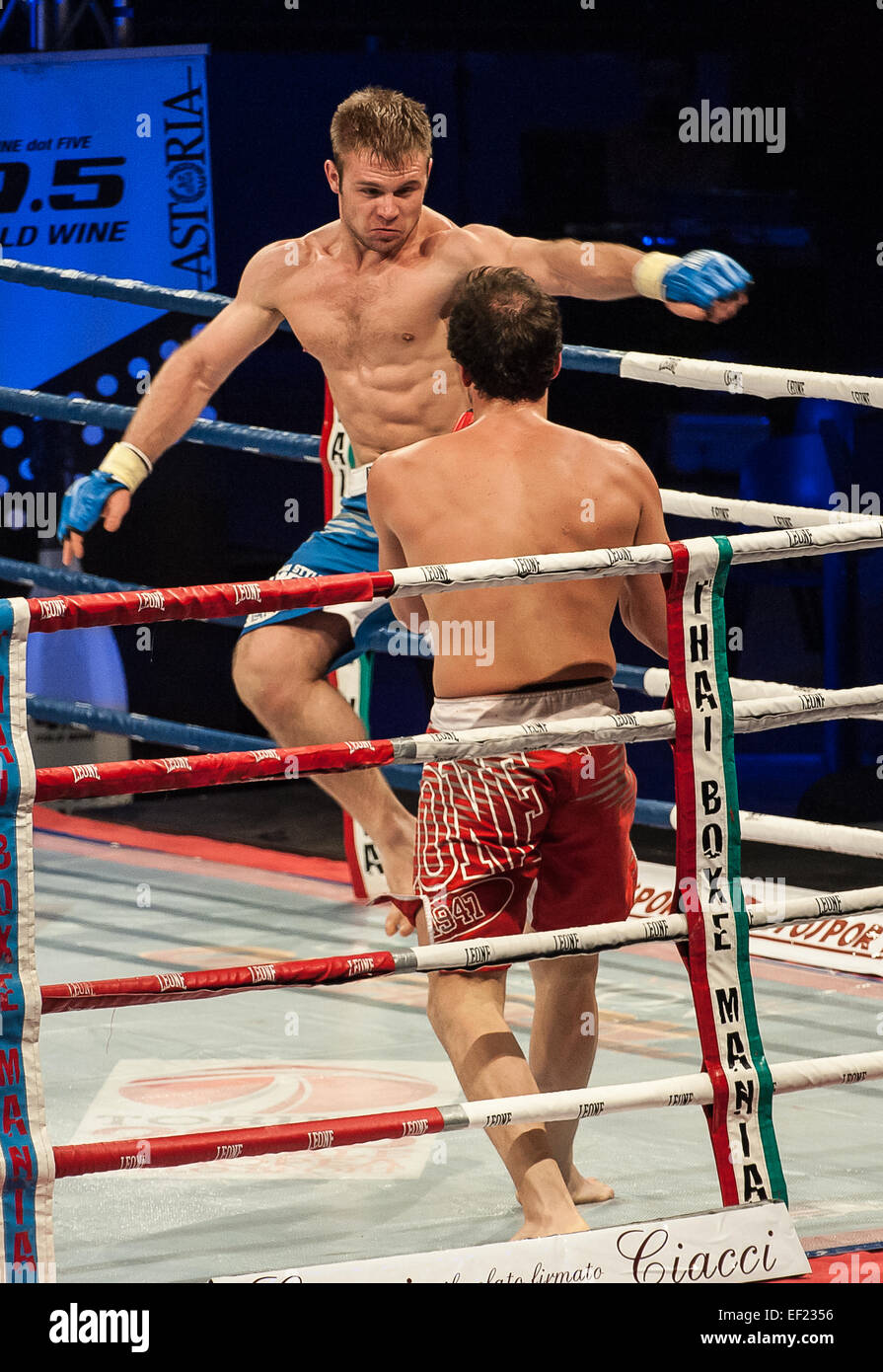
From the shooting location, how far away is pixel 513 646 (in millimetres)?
2734

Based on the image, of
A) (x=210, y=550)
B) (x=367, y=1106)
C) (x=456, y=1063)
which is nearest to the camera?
(x=456, y=1063)

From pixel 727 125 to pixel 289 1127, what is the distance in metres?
4.23

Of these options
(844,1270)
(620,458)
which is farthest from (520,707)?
(844,1270)

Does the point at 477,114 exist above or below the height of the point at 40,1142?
above

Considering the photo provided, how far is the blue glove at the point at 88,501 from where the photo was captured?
155 inches

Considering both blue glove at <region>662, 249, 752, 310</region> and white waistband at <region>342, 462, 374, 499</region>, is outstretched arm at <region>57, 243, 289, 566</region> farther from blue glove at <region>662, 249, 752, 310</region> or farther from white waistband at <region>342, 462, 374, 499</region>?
blue glove at <region>662, 249, 752, 310</region>

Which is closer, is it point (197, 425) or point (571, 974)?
point (571, 974)

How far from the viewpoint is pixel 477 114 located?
6086 millimetres

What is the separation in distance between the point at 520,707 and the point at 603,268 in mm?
1450

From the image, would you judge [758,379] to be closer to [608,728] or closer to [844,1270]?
[608,728]

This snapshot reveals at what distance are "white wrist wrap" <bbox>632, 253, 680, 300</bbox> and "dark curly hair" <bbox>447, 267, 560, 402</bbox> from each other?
1010 millimetres

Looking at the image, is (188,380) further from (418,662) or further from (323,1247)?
(418,662)

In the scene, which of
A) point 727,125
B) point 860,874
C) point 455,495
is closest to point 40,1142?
point 455,495

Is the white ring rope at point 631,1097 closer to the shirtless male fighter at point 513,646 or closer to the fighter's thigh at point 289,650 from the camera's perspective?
the shirtless male fighter at point 513,646
